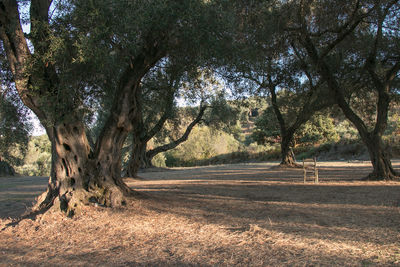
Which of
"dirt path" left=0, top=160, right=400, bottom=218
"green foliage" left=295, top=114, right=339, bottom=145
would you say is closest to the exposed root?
"dirt path" left=0, top=160, right=400, bottom=218

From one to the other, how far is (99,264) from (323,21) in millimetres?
10984

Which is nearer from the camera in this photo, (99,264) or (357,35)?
(99,264)

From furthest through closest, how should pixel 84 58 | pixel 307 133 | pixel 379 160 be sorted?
pixel 307 133, pixel 379 160, pixel 84 58

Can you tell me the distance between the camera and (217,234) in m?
5.20

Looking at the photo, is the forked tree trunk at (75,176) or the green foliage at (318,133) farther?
the green foliage at (318,133)

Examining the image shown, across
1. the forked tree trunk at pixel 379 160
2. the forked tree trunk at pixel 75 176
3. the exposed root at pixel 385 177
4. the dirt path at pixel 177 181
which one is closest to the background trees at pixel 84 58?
the forked tree trunk at pixel 75 176

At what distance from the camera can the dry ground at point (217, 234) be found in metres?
4.08

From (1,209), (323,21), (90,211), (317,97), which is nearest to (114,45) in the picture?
(90,211)

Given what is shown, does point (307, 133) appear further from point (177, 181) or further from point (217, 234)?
point (217, 234)

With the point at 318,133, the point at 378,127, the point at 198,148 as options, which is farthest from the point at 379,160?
the point at 198,148

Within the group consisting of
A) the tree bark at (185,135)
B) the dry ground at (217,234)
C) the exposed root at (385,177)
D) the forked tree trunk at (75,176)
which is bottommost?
the dry ground at (217,234)

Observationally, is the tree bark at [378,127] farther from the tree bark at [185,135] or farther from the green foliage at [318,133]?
the green foliage at [318,133]

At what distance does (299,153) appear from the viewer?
3656 centimetres

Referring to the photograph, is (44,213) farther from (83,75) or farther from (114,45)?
(114,45)
